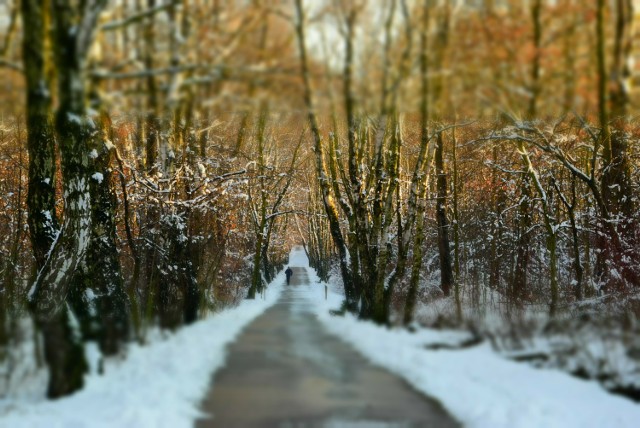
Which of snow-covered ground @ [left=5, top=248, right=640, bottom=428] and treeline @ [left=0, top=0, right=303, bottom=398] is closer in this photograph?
snow-covered ground @ [left=5, top=248, right=640, bottom=428]

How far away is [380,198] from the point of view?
18.6m

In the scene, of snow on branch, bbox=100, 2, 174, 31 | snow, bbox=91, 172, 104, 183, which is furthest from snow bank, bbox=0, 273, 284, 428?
snow on branch, bbox=100, 2, 174, 31

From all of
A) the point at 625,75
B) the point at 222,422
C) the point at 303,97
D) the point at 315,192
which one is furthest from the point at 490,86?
the point at 315,192

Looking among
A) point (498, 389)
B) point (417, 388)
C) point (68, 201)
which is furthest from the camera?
point (68, 201)

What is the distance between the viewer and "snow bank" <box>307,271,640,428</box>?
591 centimetres

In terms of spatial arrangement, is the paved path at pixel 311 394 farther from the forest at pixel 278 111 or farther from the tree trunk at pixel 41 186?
the tree trunk at pixel 41 186

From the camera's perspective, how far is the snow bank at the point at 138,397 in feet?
18.6

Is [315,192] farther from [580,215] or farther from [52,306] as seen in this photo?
[52,306]

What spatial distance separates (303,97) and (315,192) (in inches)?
1193

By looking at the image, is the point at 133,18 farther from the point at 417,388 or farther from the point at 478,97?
the point at 478,97

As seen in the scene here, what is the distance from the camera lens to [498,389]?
6.99 metres

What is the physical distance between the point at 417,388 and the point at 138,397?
134 inches

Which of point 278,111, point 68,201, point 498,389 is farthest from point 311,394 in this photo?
point 278,111

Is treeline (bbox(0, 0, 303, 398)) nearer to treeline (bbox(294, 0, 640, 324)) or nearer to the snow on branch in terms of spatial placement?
the snow on branch
